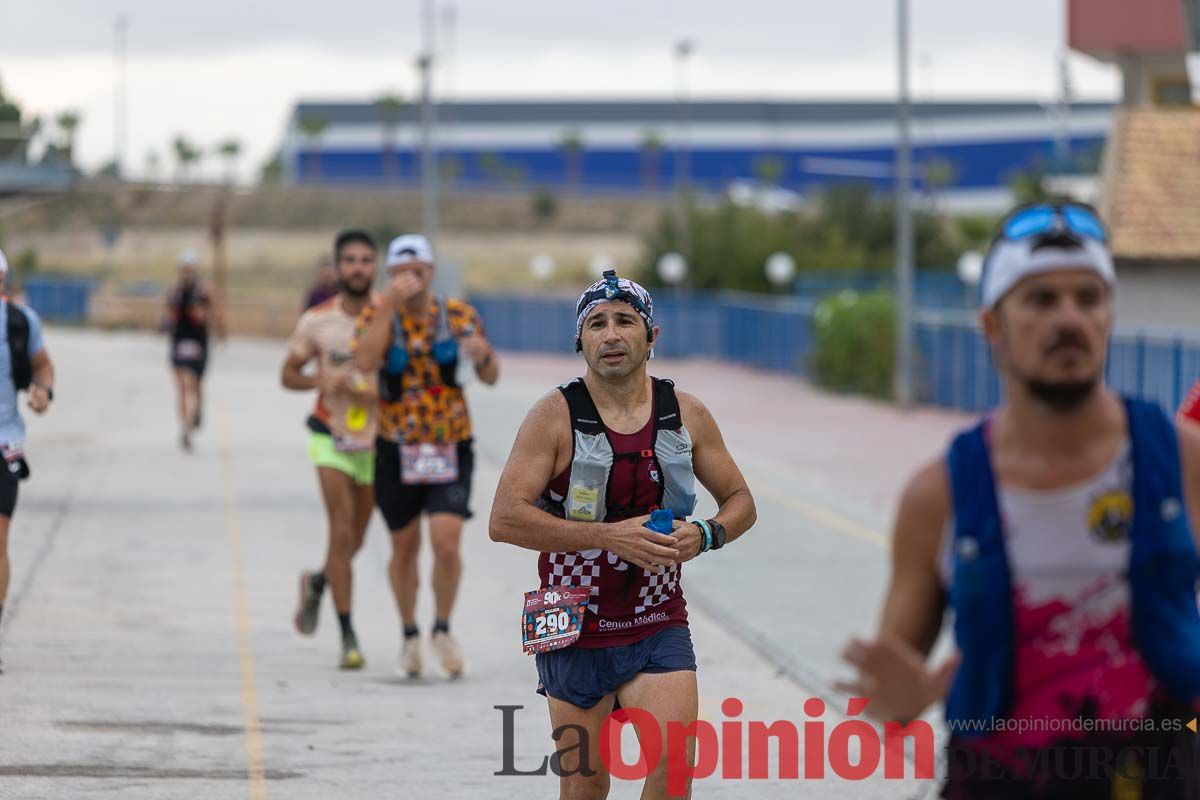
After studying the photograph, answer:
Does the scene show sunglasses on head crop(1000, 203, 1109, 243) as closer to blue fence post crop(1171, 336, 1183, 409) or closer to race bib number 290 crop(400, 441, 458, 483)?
race bib number 290 crop(400, 441, 458, 483)

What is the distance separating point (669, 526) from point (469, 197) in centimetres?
10692

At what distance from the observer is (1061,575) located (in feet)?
12.2

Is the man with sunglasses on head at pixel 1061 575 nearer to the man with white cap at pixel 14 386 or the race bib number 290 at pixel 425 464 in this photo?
the race bib number 290 at pixel 425 464

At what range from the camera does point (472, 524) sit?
17484mm

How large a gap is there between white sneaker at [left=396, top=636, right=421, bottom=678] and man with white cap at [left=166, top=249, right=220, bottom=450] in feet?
42.4

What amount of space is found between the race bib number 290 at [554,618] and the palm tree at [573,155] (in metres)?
116

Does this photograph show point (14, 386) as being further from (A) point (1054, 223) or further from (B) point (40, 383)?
(A) point (1054, 223)

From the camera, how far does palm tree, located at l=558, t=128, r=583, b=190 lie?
124062mm

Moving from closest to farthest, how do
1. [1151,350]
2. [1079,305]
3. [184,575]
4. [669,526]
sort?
1. [1079,305]
2. [669,526]
3. [184,575]
4. [1151,350]

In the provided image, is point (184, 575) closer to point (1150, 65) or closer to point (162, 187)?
point (1150, 65)

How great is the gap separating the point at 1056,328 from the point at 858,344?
33418 millimetres

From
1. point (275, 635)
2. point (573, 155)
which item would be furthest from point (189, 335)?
point (573, 155)

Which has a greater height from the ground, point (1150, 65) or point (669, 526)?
point (1150, 65)

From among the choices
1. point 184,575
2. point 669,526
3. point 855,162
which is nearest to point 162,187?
point 855,162
